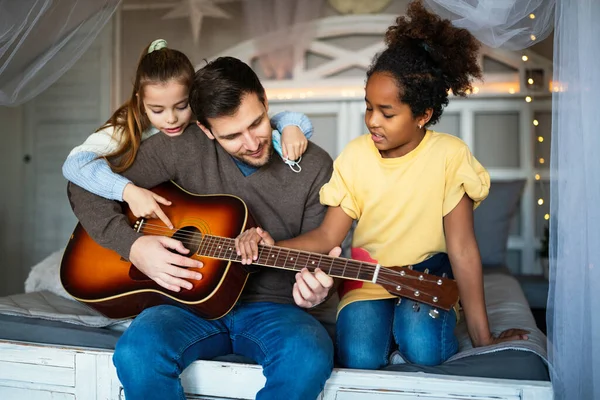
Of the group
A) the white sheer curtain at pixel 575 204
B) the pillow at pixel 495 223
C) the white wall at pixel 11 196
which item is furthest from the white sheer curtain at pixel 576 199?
the white wall at pixel 11 196

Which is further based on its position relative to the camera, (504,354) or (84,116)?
(84,116)

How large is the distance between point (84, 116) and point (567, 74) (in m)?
3.18

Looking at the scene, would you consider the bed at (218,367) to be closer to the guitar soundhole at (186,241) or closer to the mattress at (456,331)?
the mattress at (456,331)

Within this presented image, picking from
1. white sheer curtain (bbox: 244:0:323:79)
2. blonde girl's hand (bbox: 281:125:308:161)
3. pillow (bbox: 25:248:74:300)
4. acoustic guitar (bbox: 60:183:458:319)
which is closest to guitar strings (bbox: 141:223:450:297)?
acoustic guitar (bbox: 60:183:458:319)

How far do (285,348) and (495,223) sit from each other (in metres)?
1.87

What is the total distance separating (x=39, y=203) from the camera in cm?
412

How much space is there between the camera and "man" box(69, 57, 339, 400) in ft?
5.38

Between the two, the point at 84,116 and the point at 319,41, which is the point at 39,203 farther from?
the point at 319,41

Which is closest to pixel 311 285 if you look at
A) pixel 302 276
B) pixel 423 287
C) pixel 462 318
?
pixel 302 276

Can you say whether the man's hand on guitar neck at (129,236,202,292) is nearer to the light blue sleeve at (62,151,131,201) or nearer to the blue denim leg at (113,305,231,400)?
the blue denim leg at (113,305,231,400)

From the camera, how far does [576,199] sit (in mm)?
1504

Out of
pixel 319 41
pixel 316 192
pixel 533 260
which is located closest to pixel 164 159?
pixel 316 192

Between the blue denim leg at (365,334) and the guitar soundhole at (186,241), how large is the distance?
0.47m

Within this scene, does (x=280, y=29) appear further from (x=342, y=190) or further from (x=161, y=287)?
(x=161, y=287)
